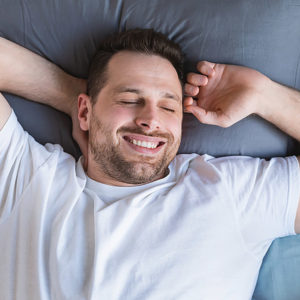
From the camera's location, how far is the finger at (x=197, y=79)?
1.45 meters

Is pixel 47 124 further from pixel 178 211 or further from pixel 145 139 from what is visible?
pixel 178 211

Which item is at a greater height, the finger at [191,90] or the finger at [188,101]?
the finger at [191,90]

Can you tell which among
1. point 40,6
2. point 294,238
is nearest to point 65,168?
point 40,6

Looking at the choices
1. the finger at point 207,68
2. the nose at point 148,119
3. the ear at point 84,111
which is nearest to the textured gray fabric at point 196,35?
the finger at point 207,68

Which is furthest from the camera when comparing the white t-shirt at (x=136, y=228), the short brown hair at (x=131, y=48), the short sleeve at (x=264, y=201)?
the short brown hair at (x=131, y=48)

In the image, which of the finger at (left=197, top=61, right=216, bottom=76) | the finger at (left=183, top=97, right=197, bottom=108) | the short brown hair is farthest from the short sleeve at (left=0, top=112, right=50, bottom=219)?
the finger at (left=197, top=61, right=216, bottom=76)

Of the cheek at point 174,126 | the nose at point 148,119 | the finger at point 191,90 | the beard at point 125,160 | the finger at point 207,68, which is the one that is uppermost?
the finger at point 207,68

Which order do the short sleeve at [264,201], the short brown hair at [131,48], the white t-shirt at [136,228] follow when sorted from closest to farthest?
the white t-shirt at [136,228], the short sleeve at [264,201], the short brown hair at [131,48]

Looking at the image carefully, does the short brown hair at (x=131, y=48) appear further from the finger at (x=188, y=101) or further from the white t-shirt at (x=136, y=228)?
the white t-shirt at (x=136, y=228)

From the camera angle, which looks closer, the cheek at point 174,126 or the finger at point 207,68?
the cheek at point 174,126

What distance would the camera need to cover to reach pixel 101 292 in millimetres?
1127

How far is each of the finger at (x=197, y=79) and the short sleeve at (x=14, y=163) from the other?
25.2 inches

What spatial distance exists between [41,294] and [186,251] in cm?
48

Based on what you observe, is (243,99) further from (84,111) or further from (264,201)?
(84,111)
